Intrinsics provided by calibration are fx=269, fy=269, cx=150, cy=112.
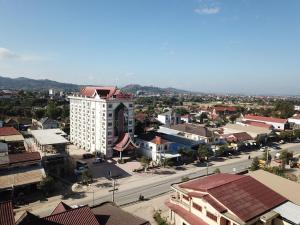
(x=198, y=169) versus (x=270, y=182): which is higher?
(x=270, y=182)

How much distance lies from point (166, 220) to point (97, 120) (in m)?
32.8

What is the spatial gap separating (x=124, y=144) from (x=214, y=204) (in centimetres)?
3129

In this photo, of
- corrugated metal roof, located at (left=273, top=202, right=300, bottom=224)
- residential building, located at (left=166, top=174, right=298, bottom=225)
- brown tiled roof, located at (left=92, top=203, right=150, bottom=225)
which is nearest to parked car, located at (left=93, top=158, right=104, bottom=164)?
residential building, located at (left=166, top=174, right=298, bottom=225)

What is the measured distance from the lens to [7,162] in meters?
39.0

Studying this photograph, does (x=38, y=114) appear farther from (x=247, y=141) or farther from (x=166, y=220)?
(x=166, y=220)

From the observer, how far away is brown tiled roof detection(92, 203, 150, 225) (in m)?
22.3

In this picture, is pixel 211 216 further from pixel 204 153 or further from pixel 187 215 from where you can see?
pixel 204 153

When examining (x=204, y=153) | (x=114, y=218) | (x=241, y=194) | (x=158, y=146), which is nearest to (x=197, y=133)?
(x=204, y=153)

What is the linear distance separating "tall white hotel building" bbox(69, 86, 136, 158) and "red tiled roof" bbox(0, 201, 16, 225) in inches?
1375

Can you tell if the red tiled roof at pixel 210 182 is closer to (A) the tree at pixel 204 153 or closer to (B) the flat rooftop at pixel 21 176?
(B) the flat rooftop at pixel 21 176

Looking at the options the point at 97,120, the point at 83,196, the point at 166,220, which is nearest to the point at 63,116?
the point at 97,120

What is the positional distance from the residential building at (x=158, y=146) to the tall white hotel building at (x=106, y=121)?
9.84 ft

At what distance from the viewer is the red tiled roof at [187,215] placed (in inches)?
1072

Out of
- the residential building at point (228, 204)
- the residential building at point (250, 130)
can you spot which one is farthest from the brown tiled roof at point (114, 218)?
the residential building at point (250, 130)
